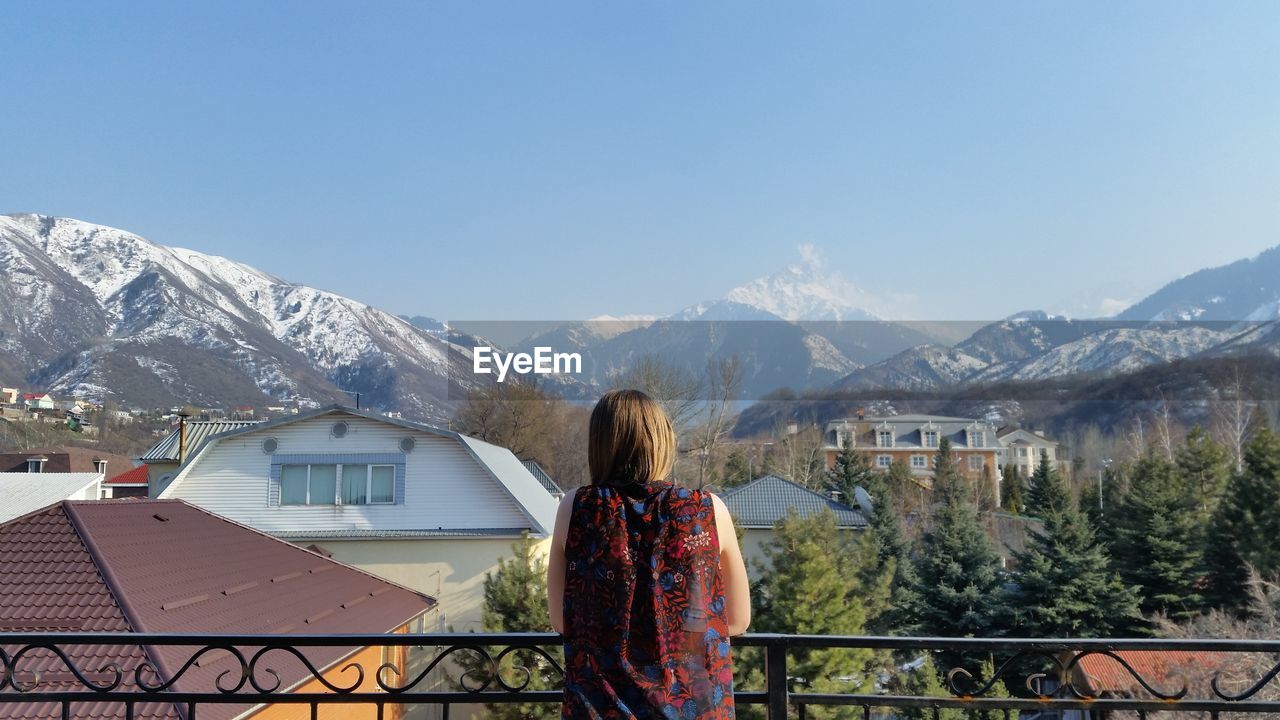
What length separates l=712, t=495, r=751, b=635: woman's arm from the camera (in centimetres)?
185

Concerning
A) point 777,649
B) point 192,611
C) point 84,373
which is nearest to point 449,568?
point 192,611

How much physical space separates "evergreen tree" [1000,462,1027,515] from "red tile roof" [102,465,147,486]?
46.8m

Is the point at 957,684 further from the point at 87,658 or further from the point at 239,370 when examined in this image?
the point at 239,370

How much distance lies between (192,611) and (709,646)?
23.8 feet

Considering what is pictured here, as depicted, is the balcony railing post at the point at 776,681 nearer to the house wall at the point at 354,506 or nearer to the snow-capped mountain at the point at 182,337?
the house wall at the point at 354,506

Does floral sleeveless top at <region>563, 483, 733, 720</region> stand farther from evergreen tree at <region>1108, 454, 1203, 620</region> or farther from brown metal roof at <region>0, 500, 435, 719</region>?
evergreen tree at <region>1108, 454, 1203, 620</region>

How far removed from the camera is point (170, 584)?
7.62 m

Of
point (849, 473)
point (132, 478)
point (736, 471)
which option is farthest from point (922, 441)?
point (132, 478)

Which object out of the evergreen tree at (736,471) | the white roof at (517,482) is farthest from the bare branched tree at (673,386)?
the white roof at (517,482)

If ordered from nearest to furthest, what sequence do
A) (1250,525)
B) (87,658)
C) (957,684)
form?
1. (957,684)
2. (87,658)
3. (1250,525)

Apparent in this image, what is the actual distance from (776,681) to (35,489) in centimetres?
3869

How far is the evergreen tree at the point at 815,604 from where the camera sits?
12836 mm

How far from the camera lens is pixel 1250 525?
20531mm

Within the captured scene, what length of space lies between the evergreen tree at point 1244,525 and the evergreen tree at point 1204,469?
3.65 m
